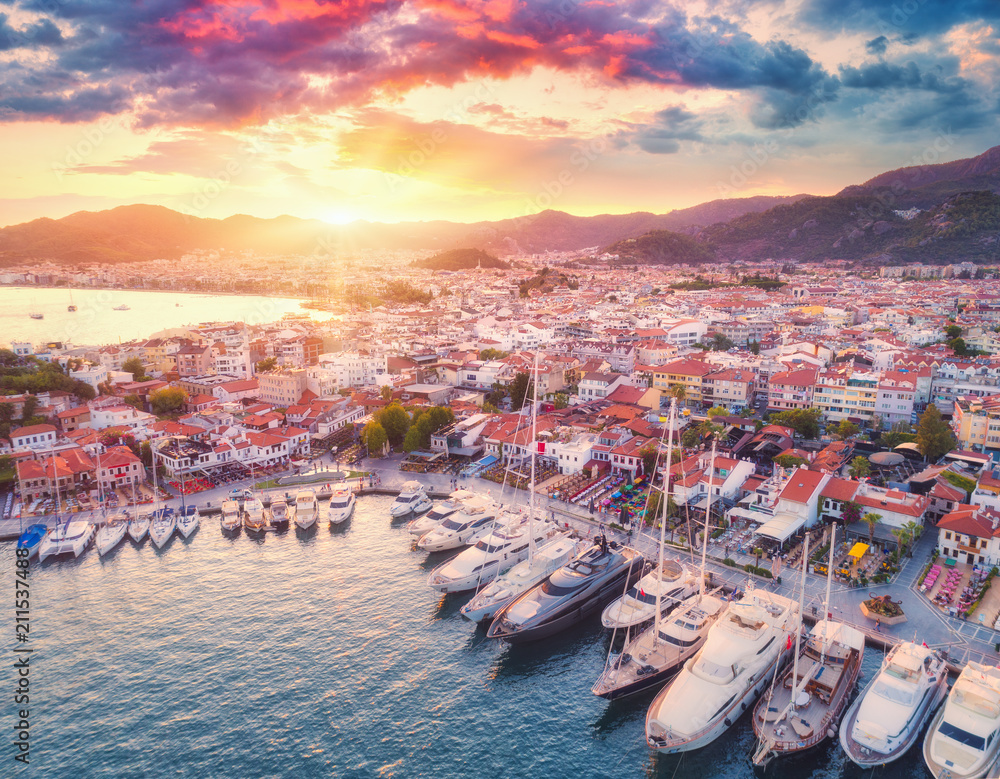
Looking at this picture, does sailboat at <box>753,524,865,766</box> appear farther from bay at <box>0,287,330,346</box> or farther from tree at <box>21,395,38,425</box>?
bay at <box>0,287,330,346</box>

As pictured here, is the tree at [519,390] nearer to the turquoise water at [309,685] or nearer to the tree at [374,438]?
the tree at [374,438]

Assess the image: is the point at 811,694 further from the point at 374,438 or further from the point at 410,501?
the point at 374,438

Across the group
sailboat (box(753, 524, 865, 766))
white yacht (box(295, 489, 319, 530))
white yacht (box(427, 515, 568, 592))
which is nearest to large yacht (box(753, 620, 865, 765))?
sailboat (box(753, 524, 865, 766))

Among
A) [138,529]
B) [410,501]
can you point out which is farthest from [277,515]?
[410,501]

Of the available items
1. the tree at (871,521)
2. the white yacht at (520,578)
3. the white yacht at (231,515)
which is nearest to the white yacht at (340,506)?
the white yacht at (231,515)

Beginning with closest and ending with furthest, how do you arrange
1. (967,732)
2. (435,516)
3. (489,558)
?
(967,732)
(489,558)
(435,516)

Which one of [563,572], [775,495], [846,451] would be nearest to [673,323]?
[846,451]
